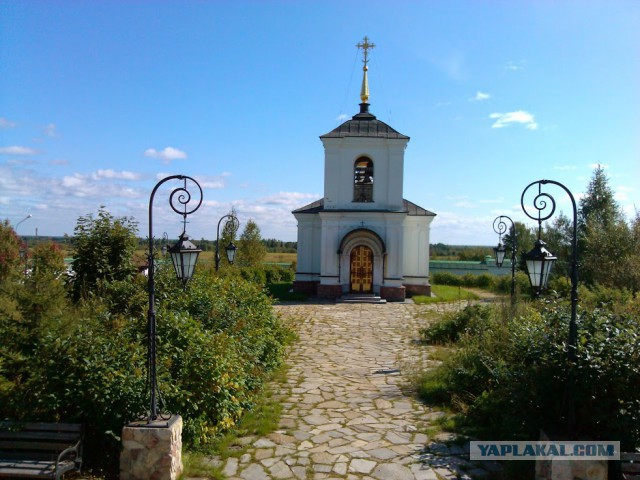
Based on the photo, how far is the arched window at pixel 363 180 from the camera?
20.8 m

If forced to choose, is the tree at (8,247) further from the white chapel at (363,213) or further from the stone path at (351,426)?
the white chapel at (363,213)

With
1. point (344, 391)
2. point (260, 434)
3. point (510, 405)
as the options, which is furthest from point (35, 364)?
point (510, 405)

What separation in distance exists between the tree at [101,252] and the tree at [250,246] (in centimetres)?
1937

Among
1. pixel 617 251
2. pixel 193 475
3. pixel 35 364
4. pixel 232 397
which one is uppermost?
pixel 617 251

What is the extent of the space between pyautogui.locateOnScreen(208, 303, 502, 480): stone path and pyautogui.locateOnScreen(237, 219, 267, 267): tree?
19.7m

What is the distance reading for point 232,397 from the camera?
5.86m

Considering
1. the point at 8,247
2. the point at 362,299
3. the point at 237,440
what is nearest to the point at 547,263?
the point at 237,440

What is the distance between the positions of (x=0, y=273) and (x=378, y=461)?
512 inches

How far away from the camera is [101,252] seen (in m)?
10.2

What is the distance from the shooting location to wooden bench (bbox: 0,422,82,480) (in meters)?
4.63

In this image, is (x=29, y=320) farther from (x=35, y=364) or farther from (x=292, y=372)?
(x=292, y=372)

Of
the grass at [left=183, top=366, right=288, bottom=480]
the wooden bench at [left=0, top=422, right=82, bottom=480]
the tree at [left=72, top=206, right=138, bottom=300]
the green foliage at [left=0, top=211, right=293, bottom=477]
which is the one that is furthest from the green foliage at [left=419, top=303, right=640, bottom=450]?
the tree at [left=72, top=206, right=138, bottom=300]

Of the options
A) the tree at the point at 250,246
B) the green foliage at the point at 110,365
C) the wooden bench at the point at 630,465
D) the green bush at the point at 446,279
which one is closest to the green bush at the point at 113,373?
the green foliage at the point at 110,365

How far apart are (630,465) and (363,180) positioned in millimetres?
17586
